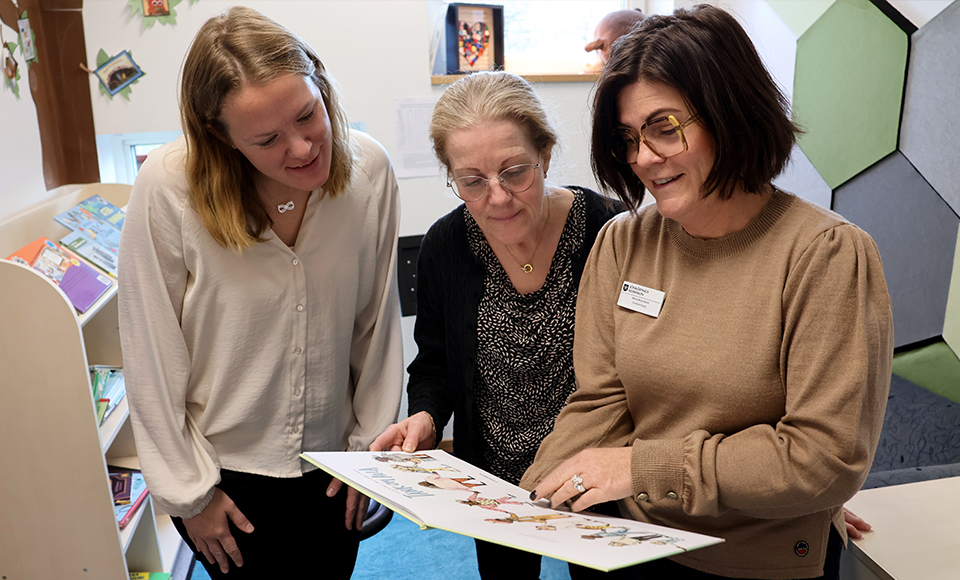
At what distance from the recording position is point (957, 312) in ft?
7.73

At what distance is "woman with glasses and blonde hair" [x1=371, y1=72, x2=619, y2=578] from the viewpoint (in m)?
1.45

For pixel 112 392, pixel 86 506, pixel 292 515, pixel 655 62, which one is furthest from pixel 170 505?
pixel 655 62

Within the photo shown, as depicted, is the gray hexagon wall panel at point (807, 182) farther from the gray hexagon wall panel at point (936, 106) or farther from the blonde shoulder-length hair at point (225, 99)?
the blonde shoulder-length hair at point (225, 99)

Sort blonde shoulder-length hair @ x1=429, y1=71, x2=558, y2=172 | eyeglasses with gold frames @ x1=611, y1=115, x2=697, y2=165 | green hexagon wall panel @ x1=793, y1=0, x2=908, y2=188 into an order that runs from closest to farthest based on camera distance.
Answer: eyeglasses with gold frames @ x1=611, y1=115, x2=697, y2=165 → blonde shoulder-length hair @ x1=429, y1=71, x2=558, y2=172 → green hexagon wall panel @ x1=793, y1=0, x2=908, y2=188

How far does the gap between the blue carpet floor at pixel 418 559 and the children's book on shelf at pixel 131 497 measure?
564mm

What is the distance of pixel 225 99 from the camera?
125 centimetres

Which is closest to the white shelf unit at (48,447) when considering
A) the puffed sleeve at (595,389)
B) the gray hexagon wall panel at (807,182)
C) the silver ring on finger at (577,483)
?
the puffed sleeve at (595,389)

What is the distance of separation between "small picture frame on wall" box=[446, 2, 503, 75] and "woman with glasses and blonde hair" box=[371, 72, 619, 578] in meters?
1.94

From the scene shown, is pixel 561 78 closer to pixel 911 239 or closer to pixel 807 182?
pixel 807 182

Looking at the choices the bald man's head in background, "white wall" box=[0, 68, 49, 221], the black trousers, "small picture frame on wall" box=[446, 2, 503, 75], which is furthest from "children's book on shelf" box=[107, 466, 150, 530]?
the bald man's head in background

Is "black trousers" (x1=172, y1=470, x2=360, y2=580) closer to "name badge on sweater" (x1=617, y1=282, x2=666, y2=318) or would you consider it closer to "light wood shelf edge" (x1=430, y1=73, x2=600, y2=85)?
"name badge on sweater" (x1=617, y1=282, x2=666, y2=318)

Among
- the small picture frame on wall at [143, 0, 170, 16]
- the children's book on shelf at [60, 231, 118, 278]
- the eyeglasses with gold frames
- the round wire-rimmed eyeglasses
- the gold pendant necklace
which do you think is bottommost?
the children's book on shelf at [60, 231, 118, 278]

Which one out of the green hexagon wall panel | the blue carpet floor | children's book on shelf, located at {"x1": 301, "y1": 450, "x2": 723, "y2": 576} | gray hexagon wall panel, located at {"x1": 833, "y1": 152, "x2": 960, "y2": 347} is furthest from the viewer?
the blue carpet floor

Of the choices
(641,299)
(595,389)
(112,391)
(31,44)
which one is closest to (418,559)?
(112,391)
